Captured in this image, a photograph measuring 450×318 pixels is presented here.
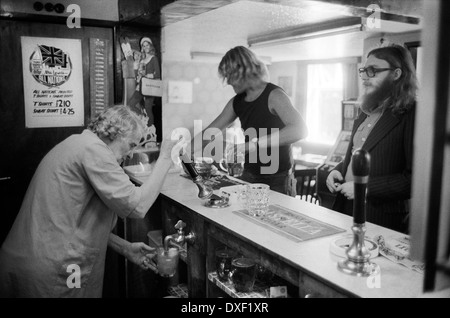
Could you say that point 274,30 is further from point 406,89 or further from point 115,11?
point 406,89

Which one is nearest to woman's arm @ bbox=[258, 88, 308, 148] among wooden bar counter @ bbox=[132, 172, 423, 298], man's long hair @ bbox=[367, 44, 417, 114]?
wooden bar counter @ bbox=[132, 172, 423, 298]

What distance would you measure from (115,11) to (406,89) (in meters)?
2.37

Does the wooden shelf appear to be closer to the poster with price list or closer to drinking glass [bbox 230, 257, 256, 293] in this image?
drinking glass [bbox 230, 257, 256, 293]

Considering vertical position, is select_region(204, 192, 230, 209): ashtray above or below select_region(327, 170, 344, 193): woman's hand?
below

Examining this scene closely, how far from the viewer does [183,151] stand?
8.44 feet

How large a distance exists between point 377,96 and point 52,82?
7.99 ft

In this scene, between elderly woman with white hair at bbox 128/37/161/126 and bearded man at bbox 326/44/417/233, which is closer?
bearded man at bbox 326/44/417/233

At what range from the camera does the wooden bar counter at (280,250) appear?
147 cm

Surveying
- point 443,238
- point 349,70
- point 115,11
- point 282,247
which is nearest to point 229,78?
point 115,11

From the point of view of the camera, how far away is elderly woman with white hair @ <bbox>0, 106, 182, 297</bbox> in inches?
79.0

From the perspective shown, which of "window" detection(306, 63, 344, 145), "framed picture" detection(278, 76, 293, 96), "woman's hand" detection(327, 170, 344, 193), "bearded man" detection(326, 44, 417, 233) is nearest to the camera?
"bearded man" detection(326, 44, 417, 233)

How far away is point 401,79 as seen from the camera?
247cm

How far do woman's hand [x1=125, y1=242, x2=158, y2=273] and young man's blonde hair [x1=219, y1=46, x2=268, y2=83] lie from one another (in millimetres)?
1648

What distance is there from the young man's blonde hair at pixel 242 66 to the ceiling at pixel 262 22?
15.9 inches
